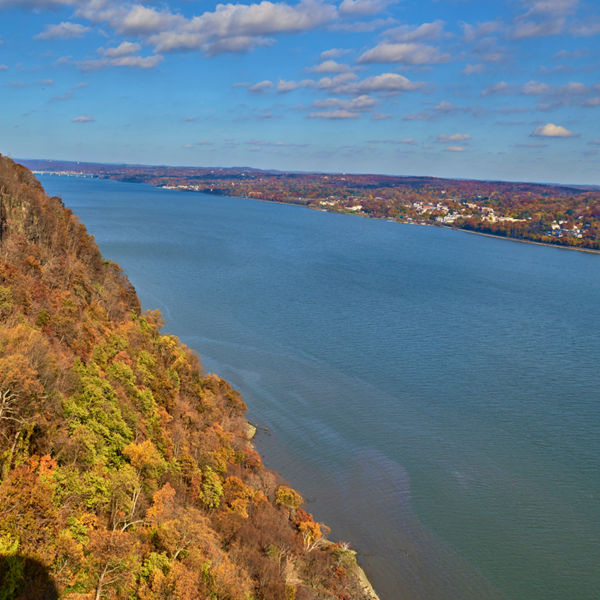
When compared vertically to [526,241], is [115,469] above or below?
below

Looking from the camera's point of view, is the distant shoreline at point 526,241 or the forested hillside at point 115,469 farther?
the distant shoreline at point 526,241

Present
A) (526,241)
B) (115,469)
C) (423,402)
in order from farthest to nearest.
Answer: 1. (526,241)
2. (423,402)
3. (115,469)

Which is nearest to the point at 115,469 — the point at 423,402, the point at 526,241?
the point at 423,402

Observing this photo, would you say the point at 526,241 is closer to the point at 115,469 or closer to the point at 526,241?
the point at 526,241

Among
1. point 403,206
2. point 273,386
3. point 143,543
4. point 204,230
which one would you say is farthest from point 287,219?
point 143,543

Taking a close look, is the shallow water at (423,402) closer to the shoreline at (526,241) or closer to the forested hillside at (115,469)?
the forested hillside at (115,469)

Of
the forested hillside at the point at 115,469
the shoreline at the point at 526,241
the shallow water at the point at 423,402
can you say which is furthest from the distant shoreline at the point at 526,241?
the forested hillside at the point at 115,469

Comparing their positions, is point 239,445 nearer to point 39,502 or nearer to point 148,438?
point 148,438
